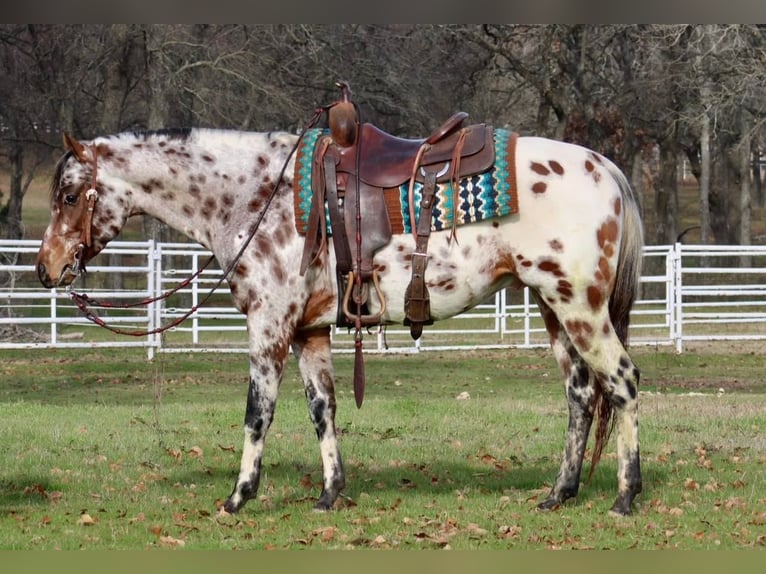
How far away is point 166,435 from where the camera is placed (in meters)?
9.55

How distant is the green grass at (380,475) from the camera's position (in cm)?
611

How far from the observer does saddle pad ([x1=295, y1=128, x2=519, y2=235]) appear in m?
6.55

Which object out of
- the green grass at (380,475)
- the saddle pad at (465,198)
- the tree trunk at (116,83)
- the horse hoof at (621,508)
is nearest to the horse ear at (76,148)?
the saddle pad at (465,198)

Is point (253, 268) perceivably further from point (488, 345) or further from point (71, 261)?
point (488, 345)

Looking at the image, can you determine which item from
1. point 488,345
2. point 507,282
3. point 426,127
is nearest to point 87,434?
point 507,282

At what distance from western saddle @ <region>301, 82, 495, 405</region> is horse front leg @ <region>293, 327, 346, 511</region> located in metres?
0.31

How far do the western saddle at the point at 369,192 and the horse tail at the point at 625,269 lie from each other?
2.86 ft

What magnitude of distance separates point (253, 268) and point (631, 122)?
26.8 meters

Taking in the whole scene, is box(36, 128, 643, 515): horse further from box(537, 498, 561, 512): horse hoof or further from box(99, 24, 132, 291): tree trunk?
box(99, 24, 132, 291): tree trunk

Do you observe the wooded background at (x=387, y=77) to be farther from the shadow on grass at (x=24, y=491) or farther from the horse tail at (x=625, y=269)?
the horse tail at (x=625, y=269)

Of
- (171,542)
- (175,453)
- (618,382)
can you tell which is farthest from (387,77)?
(171,542)

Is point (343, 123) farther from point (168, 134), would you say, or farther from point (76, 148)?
point (76, 148)

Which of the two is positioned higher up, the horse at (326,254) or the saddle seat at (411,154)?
the saddle seat at (411,154)

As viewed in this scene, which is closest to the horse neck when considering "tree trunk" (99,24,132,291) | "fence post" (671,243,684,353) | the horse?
the horse
